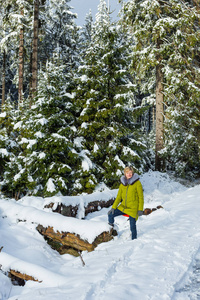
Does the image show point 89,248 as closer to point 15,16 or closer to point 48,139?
point 48,139

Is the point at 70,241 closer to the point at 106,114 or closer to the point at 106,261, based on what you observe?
the point at 106,261

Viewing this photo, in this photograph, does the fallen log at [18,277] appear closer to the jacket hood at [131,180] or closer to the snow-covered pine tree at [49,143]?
the jacket hood at [131,180]

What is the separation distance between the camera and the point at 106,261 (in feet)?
14.0

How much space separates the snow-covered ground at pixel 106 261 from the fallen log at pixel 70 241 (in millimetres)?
121

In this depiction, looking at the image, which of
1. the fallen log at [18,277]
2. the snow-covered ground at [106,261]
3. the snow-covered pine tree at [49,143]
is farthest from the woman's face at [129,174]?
the snow-covered pine tree at [49,143]

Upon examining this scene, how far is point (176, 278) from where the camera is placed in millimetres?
3568

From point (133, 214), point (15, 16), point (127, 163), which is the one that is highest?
point (15, 16)

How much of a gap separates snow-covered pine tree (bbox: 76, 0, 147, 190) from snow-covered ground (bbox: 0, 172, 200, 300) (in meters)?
3.59

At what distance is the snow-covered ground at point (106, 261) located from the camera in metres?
3.29

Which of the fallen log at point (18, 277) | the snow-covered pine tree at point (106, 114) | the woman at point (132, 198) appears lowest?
the fallen log at point (18, 277)

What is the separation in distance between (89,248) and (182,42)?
12.1 meters

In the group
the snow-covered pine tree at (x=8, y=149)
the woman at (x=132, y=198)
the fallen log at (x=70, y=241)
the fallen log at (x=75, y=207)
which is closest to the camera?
the fallen log at (x=70, y=241)

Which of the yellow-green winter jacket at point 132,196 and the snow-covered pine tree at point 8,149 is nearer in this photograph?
the yellow-green winter jacket at point 132,196

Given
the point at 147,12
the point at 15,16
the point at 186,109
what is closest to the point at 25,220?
the point at 186,109
